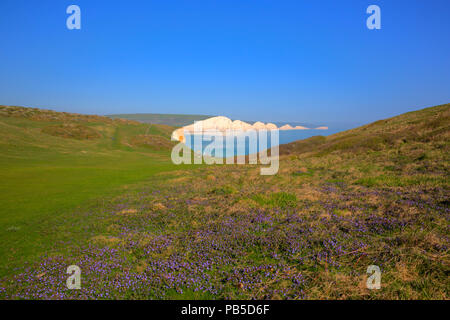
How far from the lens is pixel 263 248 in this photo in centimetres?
600

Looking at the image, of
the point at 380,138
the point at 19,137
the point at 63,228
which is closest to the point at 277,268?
the point at 63,228

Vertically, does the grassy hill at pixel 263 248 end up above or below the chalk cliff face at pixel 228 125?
below

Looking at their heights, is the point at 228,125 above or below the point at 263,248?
above

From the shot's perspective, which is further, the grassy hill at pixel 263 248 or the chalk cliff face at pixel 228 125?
the chalk cliff face at pixel 228 125

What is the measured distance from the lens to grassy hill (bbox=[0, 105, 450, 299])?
4.33 m

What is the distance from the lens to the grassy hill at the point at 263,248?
433cm

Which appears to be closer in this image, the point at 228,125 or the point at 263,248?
the point at 263,248

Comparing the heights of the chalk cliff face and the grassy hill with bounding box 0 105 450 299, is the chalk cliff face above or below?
above

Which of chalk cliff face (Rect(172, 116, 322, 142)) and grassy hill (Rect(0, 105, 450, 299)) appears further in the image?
chalk cliff face (Rect(172, 116, 322, 142))
